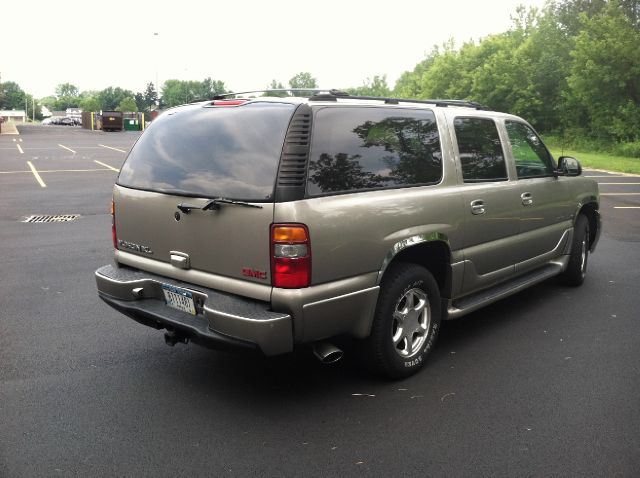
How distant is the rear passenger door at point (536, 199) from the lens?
5.30 m

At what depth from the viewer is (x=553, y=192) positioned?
227 inches

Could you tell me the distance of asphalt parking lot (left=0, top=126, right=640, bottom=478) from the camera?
3092mm

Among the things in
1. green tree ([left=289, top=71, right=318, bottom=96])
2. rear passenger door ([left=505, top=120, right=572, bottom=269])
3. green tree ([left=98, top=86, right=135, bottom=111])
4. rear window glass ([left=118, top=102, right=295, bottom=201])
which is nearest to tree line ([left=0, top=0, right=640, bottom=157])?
rear passenger door ([left=505, top=120, right=572, bottom=269])

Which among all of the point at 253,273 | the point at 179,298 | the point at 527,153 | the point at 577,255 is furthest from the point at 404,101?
the point at 577,255

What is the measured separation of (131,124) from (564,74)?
4549 cm

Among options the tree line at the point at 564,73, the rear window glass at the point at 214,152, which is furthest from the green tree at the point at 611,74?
the rear window glass at the point at 214,152

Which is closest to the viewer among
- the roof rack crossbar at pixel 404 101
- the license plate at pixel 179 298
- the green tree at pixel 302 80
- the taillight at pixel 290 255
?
the taillight at pixel 290 255

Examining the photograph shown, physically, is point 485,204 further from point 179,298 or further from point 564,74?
point 564,74

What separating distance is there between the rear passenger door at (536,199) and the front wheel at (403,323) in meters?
1.43

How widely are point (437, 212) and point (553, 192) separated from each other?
6.90 feet

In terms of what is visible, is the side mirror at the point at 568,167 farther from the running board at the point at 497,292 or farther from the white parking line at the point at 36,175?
the white parking line at the point at 36,175

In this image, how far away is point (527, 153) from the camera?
551 centimetres

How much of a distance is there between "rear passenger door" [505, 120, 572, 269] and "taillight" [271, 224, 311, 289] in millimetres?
2585

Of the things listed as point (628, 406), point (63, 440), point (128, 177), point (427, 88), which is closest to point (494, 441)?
point (628, 406)
